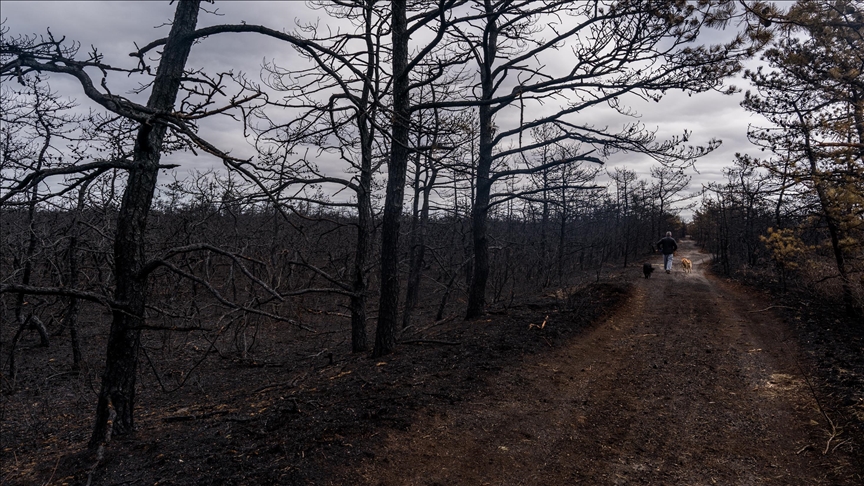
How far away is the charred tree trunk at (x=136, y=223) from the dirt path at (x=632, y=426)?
287 cm

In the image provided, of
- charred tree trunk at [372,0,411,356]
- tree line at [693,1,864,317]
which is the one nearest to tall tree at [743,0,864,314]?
tree line at [693,1,864,317]

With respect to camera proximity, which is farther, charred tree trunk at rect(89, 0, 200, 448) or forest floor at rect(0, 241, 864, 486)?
charred tree trunk at rect(89, 0, 200, 448)

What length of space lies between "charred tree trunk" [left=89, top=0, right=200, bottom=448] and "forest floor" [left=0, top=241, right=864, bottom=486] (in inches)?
30.4

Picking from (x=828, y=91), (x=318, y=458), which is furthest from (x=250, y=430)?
(x=828, y=91)

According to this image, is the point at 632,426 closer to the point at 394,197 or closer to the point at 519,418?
the point at 519,418

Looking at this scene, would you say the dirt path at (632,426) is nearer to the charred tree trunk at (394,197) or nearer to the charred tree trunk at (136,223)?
the charred tree trunk at (394,197)

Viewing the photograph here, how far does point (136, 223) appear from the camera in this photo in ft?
15.5

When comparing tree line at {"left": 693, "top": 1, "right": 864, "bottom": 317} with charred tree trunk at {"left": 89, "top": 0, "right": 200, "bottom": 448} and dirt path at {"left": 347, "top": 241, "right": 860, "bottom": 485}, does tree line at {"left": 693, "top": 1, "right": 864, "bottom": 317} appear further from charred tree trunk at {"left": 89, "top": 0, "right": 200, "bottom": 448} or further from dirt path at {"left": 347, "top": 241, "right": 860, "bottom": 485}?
charred tree trunk at {"left": 89, "top": 0, "right": 200, "bottom": 448}

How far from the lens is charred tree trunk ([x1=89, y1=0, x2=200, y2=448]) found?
15.2ft

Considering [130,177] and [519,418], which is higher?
[130,177]

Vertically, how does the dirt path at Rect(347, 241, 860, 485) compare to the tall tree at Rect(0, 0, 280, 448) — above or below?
below

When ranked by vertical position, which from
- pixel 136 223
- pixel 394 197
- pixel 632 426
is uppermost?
pixel 394 197

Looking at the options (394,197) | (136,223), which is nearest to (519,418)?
(394,197)

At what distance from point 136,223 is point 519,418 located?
15.2 ft
